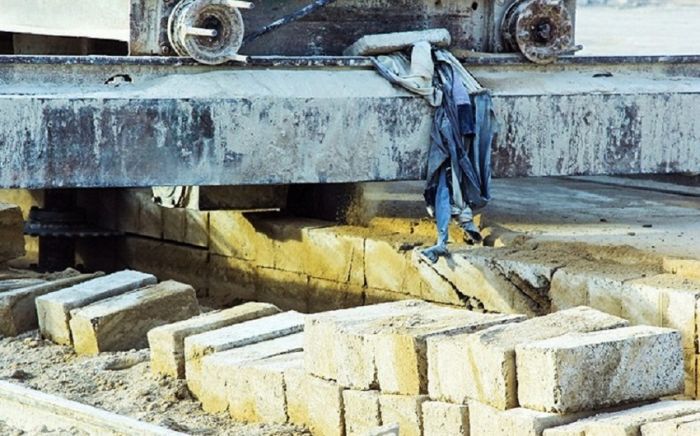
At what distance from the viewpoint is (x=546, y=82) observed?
9492mm

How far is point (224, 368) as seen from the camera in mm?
7238

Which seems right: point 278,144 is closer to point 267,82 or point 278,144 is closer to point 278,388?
point 267,82

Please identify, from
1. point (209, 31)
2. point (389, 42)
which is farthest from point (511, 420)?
point (389, 42)

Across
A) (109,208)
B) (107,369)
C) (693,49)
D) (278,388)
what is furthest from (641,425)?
(693,49)

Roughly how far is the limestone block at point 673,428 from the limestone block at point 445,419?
2.55 feet

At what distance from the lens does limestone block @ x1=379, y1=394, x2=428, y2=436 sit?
20.7 ft

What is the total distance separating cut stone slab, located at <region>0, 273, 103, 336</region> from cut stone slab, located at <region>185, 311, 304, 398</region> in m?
1.58

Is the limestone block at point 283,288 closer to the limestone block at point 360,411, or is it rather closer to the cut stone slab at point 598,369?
the limestone block at point 360,411

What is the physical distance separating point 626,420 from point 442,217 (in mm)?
3313

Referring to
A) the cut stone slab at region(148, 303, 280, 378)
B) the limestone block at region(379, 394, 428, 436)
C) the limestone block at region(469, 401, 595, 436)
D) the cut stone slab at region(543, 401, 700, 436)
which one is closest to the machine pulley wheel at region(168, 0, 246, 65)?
the cut stone slab at region(148, 303, 280, 378)

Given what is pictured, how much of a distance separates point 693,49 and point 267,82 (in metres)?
9.12

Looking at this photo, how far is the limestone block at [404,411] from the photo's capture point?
6.31m

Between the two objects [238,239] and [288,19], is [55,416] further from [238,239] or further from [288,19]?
[238,239]

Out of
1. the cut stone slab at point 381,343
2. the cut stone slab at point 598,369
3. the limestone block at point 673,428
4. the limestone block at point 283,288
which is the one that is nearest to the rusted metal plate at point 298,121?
the limestone block at point 283,288
